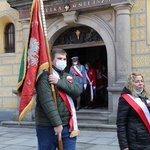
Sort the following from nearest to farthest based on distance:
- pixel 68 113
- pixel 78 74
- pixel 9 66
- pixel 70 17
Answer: pixel 68 113, pixel 70 17, pixel 78 74, pixel 9 66

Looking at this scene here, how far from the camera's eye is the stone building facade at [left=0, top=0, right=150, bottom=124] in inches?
366

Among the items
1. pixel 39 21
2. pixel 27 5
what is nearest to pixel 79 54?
pixel 27 5

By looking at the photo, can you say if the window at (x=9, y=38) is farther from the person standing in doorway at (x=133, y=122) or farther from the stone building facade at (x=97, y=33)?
the person standing in doorway at (x=133, y=122)

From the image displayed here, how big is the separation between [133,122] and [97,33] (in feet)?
24.0

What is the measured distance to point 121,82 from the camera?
9203mm

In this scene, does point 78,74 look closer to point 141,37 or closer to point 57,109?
point 141,37

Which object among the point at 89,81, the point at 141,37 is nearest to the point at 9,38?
the point at 89,81

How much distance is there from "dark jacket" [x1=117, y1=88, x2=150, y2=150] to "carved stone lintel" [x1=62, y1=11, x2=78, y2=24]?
6.79m

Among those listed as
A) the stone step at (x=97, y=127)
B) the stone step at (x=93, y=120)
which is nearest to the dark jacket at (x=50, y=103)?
the stone step at (x=97, y=127)

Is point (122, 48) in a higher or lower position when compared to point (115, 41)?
lower

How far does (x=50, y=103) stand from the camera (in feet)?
11.8

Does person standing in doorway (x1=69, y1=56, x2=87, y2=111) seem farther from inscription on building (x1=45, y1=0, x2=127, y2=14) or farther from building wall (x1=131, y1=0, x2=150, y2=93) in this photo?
building wall (x1=131, y1=0, x2=150, y2=93)

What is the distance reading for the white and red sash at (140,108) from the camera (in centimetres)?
365

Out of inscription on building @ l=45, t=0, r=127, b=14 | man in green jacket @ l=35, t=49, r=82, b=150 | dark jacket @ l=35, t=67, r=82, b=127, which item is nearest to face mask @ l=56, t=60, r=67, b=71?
man in green jacket @ l=35, t=49, r=82, b=150
